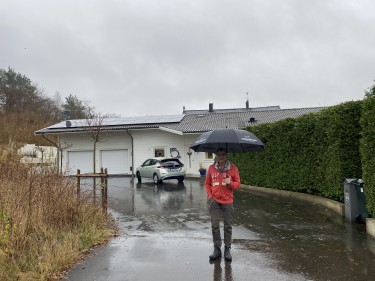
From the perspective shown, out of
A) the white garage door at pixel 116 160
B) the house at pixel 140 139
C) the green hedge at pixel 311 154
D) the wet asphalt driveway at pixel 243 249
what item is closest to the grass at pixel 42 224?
the wet asphalt driveway at pixel 243 249

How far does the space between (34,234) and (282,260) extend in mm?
3977

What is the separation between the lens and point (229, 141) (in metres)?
5.70

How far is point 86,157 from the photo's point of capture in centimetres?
3019

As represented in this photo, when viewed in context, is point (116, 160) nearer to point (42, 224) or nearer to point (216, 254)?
point (42, 224)

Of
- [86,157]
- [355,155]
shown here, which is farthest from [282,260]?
[86,157]

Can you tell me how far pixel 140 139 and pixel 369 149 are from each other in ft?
74.7

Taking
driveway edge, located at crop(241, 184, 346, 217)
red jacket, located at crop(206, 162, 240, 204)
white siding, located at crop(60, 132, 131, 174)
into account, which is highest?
white siding, located at crop(60, 132, 131, 174)

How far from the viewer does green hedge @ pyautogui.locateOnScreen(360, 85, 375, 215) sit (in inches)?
285

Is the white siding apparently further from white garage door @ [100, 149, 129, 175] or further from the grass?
the grass

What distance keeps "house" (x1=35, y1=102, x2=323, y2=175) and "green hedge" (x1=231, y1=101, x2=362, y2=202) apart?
10.8 metres

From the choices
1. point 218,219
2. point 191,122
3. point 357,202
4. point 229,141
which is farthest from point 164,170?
point 229,141

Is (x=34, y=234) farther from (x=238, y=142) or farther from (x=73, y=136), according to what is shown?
(x=73, y=136)

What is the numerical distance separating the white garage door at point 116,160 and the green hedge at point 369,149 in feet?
77.0

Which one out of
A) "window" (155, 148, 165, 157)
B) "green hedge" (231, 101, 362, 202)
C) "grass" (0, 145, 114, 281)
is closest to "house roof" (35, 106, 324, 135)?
"window" (155, 148, 165, 157)
